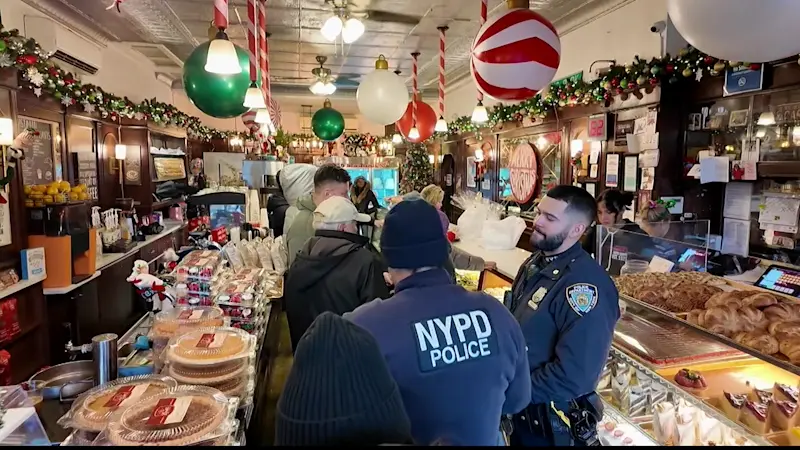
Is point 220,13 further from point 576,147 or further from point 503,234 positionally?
point 576,147

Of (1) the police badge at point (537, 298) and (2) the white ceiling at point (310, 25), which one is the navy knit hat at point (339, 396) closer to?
(1) the police badge at point (537, 298)

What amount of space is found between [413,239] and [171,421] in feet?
3.24

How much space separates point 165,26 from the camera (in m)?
7.21

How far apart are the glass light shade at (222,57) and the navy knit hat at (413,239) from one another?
6.12ft

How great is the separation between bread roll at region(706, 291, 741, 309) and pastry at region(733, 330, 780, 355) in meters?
0.19

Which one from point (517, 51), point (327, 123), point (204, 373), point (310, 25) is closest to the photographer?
point (204, 373)

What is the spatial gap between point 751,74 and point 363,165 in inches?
283

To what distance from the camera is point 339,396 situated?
0.76 meters

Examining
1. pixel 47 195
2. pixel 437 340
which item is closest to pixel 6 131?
pixel 47 195

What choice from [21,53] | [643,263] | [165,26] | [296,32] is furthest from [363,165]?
[643,263]

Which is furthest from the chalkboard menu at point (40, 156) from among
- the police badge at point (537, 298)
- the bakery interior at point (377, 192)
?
the police badge at point (537, 298)

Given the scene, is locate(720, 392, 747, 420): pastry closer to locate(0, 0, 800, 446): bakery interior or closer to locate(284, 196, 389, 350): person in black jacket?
locate(0, 0, 800, 446): bakery interior

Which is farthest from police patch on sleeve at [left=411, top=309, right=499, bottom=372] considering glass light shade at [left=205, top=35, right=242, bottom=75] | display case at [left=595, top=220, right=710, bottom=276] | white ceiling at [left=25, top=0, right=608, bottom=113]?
white ceiling at [left=25, top=0, right=608, bottom=113]

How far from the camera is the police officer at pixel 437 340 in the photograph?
4.86 feet
